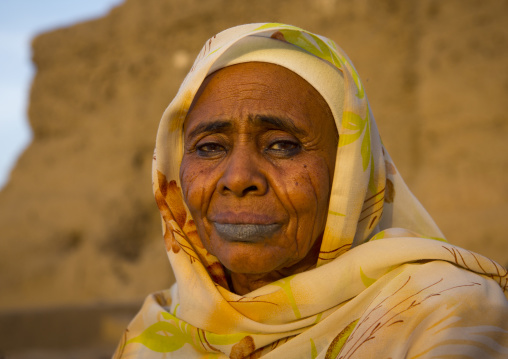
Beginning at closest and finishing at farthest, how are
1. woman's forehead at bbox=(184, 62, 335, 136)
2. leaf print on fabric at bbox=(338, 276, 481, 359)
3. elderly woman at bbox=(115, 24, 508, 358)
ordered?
1. leaf print on fabric at bbox=(338, 276, 481, 359)
2. elderly woman at bbox=(115, 24, 508, 358)
3. woman's forehead at bbox=(184, 62, 335, 136)

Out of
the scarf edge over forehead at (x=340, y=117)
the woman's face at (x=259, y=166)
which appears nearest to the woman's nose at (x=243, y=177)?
the woman's face at (x=259, y=166)

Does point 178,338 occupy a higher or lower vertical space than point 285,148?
lower

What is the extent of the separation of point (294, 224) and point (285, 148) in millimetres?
254

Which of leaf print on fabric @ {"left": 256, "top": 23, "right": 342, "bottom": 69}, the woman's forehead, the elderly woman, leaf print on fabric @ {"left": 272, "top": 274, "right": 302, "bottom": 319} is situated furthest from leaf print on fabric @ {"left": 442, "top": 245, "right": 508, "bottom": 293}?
leaf print on fabric @ {"left": 256, "top": 23, "right": 342, "bottom": 69}

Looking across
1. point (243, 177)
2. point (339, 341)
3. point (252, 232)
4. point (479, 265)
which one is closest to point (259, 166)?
point (243, 177)

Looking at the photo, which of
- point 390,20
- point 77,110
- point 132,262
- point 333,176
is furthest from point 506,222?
point 77,110

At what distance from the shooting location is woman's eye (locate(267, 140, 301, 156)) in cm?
168

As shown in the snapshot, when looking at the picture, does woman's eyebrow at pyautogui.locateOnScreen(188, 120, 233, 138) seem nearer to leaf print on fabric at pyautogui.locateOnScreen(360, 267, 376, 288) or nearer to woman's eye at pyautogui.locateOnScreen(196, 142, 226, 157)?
woman's eye at pyautogui.locateOnScreen(196, 142, 226, 157)

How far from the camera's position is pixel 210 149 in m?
1.80

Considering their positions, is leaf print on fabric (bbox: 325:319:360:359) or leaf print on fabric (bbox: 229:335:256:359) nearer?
leaf print on fabric (bbox: 325:319:360:359)

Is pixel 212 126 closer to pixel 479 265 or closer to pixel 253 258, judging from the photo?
pixel 253 258

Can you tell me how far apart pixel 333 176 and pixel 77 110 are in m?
10.9

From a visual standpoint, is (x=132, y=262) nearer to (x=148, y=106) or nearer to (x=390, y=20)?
(x=148, y=106)

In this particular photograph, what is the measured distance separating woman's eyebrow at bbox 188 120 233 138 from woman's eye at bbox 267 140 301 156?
16 cm
